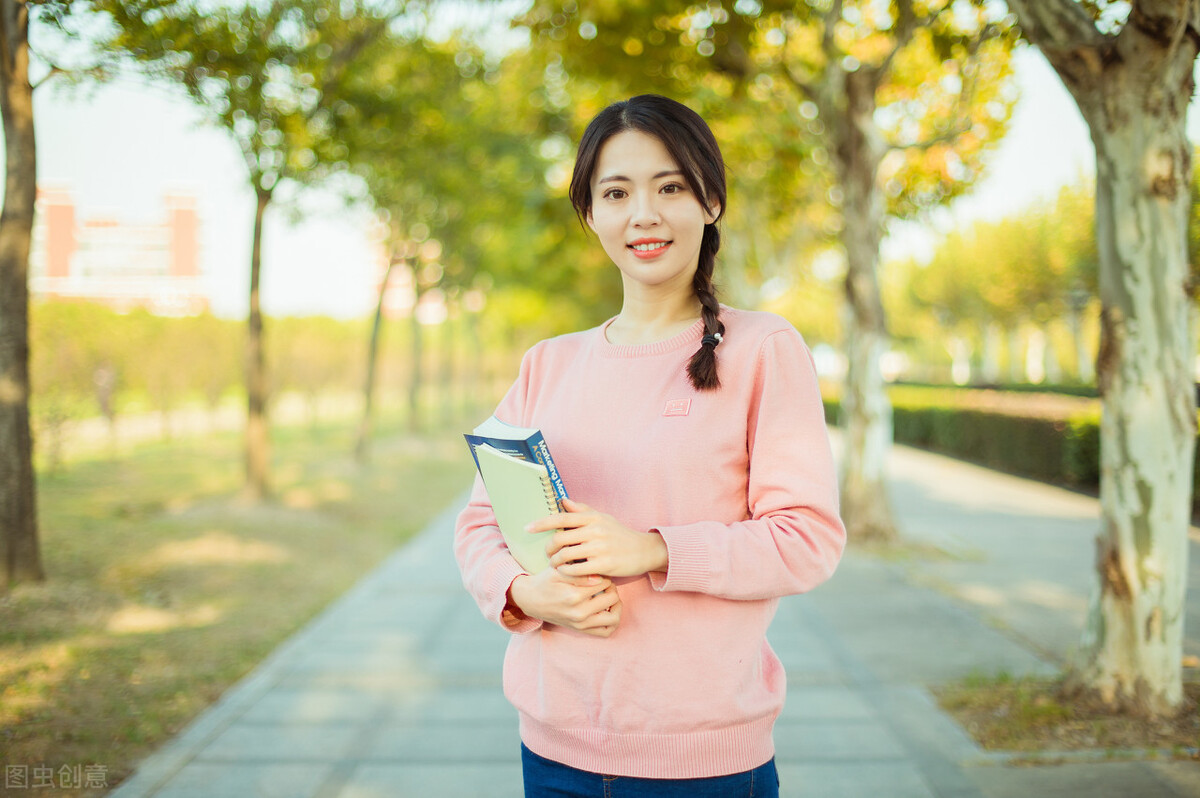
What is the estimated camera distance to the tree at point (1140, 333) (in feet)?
12.1

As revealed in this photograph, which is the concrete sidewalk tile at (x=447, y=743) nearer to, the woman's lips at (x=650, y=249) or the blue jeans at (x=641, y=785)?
the blue jeans at (x=641, y=785)

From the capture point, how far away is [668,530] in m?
1.43

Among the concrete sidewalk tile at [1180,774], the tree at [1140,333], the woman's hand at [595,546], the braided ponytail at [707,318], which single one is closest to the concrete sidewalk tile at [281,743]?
the woman's hand at [595,546]

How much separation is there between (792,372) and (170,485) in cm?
1099

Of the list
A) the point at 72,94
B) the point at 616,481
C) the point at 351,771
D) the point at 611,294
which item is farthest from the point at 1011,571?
the point at 611,294

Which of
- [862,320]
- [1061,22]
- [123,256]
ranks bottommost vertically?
[862,320]

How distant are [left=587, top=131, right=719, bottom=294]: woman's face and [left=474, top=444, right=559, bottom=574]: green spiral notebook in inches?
17.2

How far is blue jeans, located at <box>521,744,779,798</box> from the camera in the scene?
59.9 inches

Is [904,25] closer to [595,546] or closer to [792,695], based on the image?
[792,695]

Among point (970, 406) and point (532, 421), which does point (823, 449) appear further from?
point (970, 406)

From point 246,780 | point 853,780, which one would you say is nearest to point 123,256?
point 246,780

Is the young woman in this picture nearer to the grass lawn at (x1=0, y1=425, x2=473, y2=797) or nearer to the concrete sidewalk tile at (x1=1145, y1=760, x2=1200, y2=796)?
the concrete sidewalk tile at (x1=1145, y1=760, x2=1200, y2=796)

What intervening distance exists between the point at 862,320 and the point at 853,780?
5347 mm

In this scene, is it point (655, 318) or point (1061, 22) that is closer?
point (655, 318)
